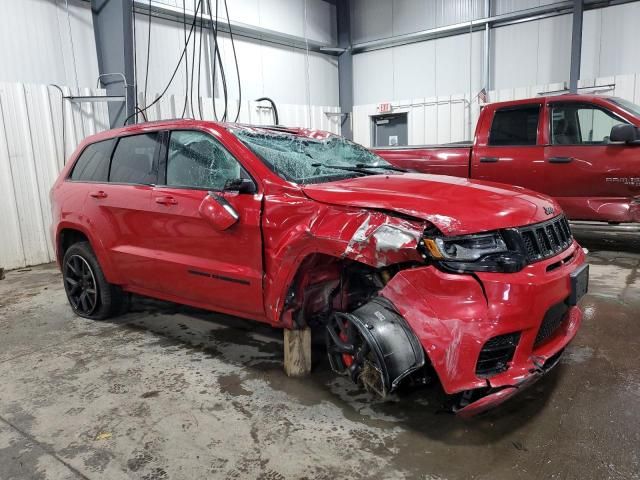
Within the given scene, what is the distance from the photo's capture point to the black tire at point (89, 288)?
3973 millimetres

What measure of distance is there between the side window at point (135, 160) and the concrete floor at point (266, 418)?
126 cm

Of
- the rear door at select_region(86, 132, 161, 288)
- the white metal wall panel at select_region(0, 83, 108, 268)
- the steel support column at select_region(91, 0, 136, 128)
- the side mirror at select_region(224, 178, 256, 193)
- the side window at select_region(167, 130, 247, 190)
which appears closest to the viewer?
the side mirror at select_region(224, 178, 256, 193)

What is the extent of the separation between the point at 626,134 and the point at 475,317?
13.8ft

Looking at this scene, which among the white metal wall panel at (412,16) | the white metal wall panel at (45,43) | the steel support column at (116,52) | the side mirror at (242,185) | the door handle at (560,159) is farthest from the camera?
the white metal wall panel at (412,16)

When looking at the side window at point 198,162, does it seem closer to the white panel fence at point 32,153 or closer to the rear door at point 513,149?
the rear door at point 513,149

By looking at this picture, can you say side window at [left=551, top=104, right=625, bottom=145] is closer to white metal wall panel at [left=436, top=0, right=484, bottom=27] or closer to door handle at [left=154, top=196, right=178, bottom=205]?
door handle at [left=154, top=196, right=178, bottom=205]

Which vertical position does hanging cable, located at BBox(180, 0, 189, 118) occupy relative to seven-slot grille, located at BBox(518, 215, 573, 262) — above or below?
above

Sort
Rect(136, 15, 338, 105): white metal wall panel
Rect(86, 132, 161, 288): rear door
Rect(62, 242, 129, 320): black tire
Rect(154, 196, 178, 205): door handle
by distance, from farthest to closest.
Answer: Rect(136, 15, 338, 105): white metal wall panel → Rect(62, 242, 129, 320): black tire → Rect(86, 132, 161, 288): rear door → Rect(154, 196, 178, 205): door handle

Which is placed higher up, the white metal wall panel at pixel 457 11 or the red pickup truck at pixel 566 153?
the white metal wall panel at pixel 457 11

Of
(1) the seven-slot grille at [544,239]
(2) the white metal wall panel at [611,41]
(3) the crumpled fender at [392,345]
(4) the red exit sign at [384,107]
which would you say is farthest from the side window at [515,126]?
(4) the red exit sign at [384,107]

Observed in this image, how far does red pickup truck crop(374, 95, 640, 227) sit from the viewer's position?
207 inches

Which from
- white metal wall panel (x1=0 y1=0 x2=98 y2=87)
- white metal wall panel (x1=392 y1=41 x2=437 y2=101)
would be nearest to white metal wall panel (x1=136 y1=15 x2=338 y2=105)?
white metal wall panel (x1=0 y1=0 x2=98 y2=87)

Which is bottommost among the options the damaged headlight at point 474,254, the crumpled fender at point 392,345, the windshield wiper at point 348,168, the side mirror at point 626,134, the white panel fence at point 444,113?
the crumpled fender at point 392,345

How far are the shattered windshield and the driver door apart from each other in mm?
200
